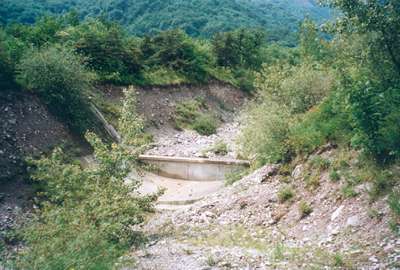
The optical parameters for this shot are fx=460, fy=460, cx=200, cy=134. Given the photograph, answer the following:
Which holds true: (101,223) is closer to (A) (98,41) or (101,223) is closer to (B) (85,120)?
(B) (85,120)

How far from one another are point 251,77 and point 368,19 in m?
32.7

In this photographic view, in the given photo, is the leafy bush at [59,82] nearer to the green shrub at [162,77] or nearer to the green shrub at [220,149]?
the green shrub at [220,149]

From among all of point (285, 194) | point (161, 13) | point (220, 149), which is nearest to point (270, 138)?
point (285, 194)

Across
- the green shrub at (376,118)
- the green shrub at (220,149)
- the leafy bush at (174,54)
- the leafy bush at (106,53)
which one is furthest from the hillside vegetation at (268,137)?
the leafy bush at (174,54)

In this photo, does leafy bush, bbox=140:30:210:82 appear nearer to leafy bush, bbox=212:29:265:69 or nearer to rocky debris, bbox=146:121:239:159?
leafy bush, bbox=212:29:265:69

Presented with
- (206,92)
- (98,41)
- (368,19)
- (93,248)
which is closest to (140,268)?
(93,248)

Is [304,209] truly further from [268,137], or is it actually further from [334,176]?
[268,137]

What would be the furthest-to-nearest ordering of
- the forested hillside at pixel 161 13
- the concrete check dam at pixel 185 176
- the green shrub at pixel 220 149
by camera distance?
the forested hillside at pixel 161 13 < the green shrub at pixel 220 149 < the concrete check dam at pixel 185 176

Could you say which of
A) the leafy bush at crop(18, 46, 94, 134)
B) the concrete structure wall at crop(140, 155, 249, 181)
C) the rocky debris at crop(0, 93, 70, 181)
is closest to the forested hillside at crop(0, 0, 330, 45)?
the leafy bush at crop(18, 46, 94, 134)

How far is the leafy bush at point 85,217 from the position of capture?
8.52 meters

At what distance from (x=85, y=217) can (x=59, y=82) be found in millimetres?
11563

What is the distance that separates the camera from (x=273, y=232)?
10711 mm

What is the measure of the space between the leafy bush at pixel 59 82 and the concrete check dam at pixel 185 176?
393 cm

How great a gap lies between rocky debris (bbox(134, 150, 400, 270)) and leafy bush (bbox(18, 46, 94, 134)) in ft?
31.6
